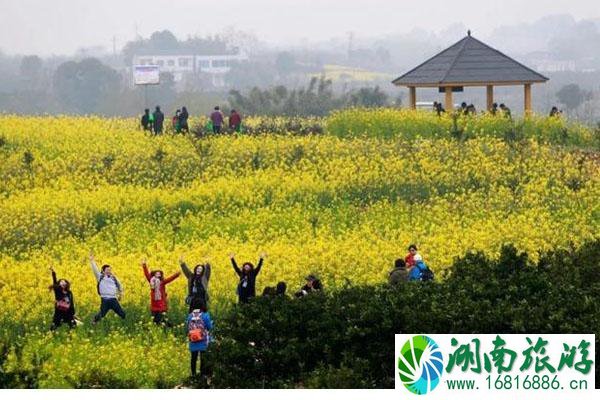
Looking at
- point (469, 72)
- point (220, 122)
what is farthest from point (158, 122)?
point (469, 72)

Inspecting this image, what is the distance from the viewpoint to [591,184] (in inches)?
851

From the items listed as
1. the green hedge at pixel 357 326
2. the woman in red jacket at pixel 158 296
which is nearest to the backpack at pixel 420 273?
the green hedge at pixel 357 326

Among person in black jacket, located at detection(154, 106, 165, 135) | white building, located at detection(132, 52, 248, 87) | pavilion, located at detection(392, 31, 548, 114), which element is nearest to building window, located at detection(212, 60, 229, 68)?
white building, located at detection(132, 52, 248, 87)

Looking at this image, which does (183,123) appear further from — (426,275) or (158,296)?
(426,275)

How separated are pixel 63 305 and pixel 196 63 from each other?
6838 centimetres

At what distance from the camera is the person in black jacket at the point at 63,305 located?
15.2 metres

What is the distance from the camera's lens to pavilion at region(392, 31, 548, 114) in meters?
28.1

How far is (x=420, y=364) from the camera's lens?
12.6 m

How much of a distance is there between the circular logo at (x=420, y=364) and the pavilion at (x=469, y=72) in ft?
50.6

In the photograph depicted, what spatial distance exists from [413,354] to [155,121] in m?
16.5

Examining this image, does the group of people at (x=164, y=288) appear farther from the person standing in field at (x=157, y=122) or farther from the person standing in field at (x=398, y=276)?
the person standing in field at (x=157, y=122)

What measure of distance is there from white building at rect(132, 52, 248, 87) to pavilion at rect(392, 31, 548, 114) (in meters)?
44.8

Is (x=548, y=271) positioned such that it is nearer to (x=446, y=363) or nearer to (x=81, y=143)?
(x=446, y=363)

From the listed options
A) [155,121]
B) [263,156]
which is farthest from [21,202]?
[155,121]
